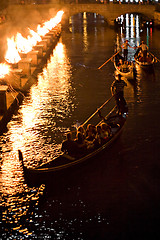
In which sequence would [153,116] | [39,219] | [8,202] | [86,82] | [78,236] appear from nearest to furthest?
[78,236] → [39,219] → [8,202] → [153,116] → [86,82]

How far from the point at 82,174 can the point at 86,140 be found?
4.71 ft

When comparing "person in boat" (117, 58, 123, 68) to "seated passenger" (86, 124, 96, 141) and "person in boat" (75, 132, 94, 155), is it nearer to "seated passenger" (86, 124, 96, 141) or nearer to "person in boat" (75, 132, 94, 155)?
"seated passenger" (86, 124, 96, 141)

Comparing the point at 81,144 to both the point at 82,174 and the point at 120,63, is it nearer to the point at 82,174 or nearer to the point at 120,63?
the point at 82,174

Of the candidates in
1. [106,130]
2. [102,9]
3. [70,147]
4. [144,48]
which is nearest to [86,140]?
[70,147]

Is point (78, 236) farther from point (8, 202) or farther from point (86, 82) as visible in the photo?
point (86, 82)

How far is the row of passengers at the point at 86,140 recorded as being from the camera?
675 inches

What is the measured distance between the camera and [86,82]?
32656 millimetres

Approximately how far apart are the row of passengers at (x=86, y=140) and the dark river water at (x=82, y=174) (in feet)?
2.46

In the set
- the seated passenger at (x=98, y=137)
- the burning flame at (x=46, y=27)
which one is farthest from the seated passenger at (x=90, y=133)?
the burning flame at (x=46, y=27)

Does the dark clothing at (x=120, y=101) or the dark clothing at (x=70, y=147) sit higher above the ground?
the dark clothing at (x=70, y=147)

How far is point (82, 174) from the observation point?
17.5m

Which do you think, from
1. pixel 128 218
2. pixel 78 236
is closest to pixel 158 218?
pixel 128 218

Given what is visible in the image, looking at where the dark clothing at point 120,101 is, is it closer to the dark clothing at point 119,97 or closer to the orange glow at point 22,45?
the dark clothing at point 119,97

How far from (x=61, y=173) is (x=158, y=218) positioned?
3.84m
